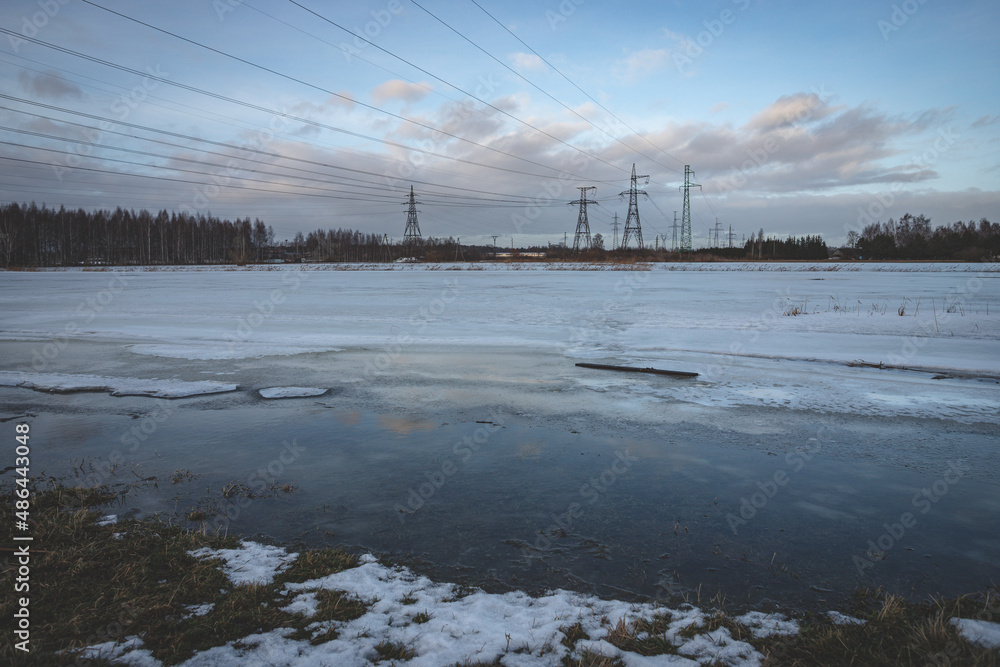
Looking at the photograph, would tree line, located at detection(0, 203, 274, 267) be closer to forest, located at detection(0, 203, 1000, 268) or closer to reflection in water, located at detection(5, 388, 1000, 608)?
forest, located at detection(0, 203, 1000, 268)

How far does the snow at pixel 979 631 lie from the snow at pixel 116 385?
324 inches

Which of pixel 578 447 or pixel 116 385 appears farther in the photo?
pixel 116 385

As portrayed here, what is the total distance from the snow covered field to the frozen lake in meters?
0.03

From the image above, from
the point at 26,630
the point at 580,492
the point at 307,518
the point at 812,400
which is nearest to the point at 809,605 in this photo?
the point at 580,492

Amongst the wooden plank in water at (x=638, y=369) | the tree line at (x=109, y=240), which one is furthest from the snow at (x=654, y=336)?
the tree line at (x=109, y=240)

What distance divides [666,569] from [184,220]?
4988 inches

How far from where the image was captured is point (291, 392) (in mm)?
7934

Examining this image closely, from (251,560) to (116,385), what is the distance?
6559 mm

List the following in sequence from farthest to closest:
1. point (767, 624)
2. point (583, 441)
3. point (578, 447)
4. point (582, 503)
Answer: point (583, 441) → point (578, 447) → point (582, 503) → point (767, 624)

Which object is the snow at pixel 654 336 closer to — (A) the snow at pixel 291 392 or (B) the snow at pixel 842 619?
(A) the snow at pixel 291 392

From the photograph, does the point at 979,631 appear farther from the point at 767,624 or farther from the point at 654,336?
the point at 654,336

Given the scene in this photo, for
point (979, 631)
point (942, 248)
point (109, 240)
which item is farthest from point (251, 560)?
point (109, 240)

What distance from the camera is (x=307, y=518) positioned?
4.06 metres

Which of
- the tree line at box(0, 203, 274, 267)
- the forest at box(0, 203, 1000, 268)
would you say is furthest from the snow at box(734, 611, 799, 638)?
the tree line at box(0, 203, 274, 267)
